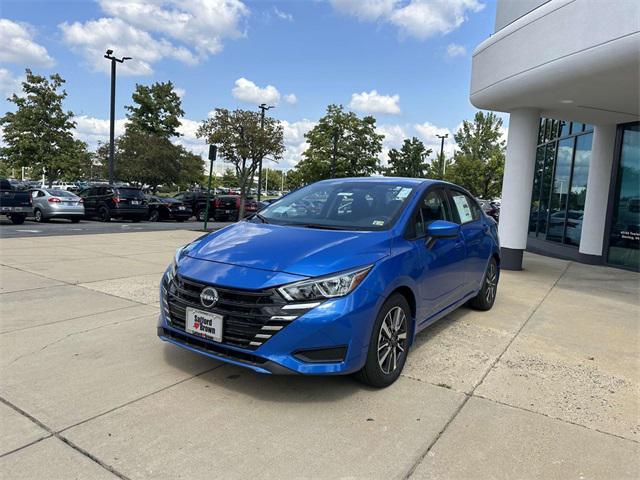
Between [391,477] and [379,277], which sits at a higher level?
[379,277]

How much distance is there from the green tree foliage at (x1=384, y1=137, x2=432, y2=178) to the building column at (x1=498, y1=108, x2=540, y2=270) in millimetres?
39664

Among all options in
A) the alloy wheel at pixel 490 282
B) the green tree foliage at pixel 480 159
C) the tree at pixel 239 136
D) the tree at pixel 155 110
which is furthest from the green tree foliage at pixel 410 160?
the alloy wheel at pixel 490 282

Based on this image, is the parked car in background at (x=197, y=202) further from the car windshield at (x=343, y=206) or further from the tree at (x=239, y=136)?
the car windshield at (x=343, y=206)

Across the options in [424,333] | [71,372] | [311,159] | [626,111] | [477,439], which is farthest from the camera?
[311,159]

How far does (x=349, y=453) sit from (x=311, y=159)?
3498 cm

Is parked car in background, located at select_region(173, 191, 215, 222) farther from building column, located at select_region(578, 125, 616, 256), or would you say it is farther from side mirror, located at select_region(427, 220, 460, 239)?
side mirror, located at select_region(427, 220, 460, 239)

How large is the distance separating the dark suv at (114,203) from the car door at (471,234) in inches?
670

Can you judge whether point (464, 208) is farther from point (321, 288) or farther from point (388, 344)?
point (321, 288)

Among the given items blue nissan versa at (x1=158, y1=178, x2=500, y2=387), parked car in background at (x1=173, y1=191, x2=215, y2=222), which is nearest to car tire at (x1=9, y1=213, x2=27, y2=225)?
parked car in background at (x1=173, y1=191, x2=215, y2=222)

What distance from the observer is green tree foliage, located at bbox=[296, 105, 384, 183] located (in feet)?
120

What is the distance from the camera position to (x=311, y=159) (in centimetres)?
3691

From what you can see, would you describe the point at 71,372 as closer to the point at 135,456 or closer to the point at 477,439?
the point at 135,456

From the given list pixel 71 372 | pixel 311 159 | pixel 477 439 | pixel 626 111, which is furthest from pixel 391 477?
pixel 311 159

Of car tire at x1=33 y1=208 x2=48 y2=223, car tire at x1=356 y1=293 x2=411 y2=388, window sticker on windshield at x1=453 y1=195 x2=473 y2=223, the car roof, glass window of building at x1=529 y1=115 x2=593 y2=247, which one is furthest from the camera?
car tire at x1=33 y1=208 x2=48 y2=223
